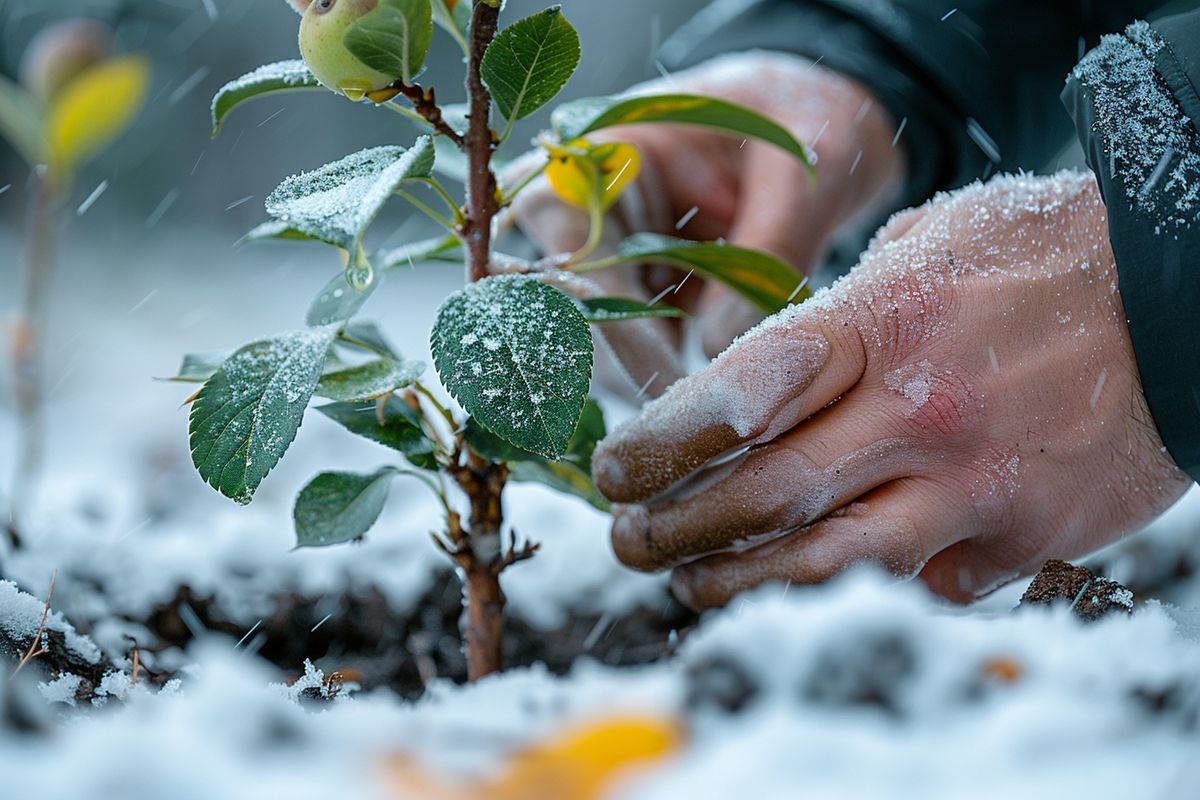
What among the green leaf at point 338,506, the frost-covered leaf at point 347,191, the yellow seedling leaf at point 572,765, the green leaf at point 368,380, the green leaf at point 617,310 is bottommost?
the green leaf at point 338,506

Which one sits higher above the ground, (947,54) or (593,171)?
(947,54)

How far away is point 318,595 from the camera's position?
1193mm

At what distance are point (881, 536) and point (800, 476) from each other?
0.29ft

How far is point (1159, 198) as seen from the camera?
0.79m

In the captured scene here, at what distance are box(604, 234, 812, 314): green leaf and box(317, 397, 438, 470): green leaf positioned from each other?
261mm

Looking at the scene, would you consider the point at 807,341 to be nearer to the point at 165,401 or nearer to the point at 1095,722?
the point at 1095,722

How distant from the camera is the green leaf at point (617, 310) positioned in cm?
82

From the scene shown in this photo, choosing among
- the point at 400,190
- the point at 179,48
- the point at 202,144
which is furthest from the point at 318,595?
the point at 179,48

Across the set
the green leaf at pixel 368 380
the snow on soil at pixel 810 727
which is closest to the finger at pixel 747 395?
the green leaf at pixel 368 380

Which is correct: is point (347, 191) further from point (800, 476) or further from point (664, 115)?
point (800, 476)

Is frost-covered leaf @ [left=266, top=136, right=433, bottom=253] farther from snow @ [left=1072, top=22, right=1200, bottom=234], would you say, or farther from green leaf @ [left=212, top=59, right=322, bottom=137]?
snow @ [left=1072, top=22, right=1200, bottom=234]

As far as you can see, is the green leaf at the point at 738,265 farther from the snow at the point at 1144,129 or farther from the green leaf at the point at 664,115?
the snow at the point at 1144,129

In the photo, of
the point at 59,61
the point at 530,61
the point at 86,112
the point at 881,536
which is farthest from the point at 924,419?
the point at 59,61

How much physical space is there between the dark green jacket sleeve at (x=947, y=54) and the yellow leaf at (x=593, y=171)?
3.00ft
